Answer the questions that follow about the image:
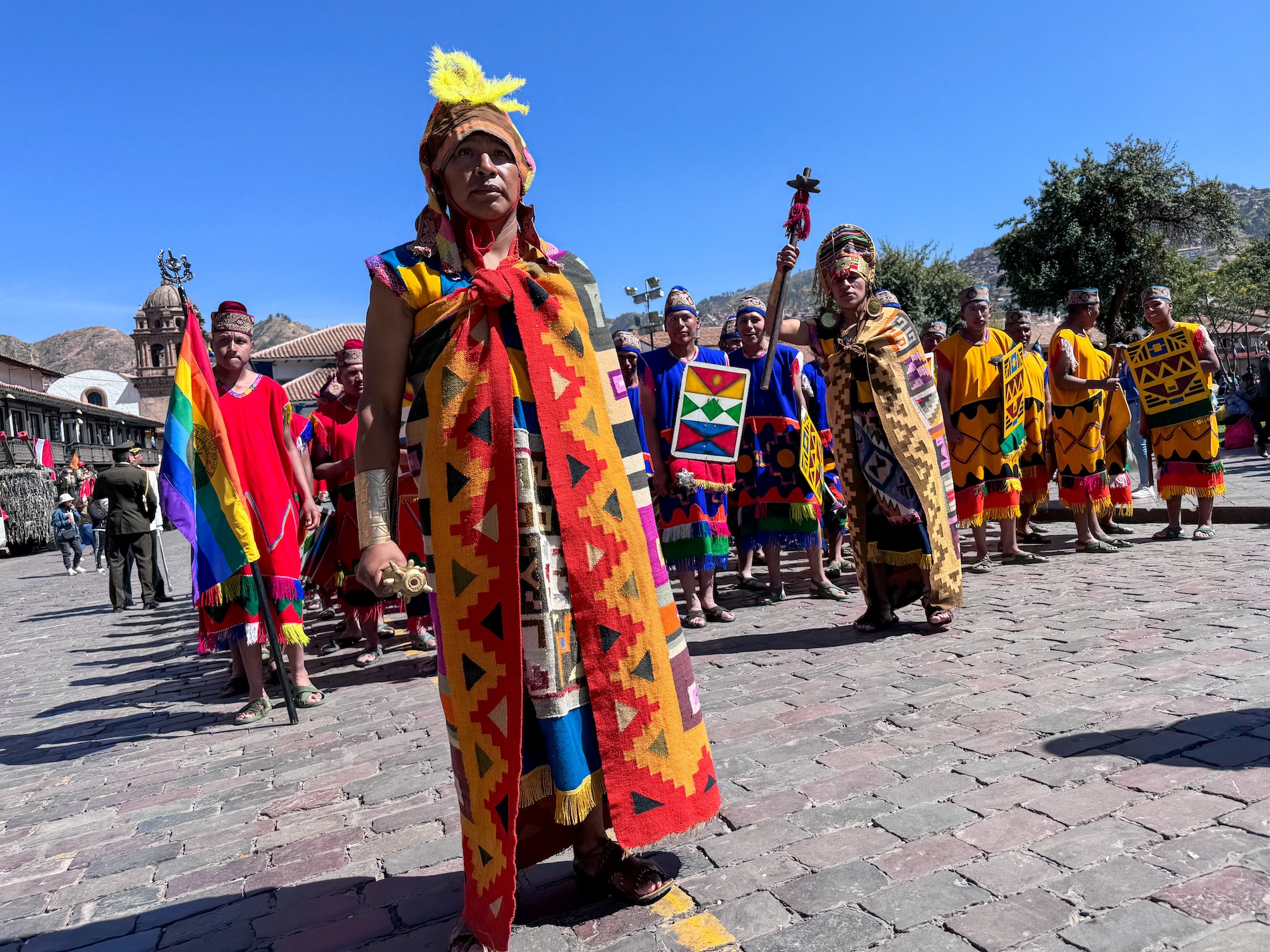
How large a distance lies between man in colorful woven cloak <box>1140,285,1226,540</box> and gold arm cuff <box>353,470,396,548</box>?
8.66 meters

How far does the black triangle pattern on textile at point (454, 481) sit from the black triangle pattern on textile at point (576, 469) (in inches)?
10.7

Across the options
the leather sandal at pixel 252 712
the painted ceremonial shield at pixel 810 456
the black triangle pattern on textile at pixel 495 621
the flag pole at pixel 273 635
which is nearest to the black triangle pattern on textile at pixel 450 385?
the black triangle pattern on textile at pixel 495 621

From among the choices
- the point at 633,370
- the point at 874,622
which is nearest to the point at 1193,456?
the point at 874,622

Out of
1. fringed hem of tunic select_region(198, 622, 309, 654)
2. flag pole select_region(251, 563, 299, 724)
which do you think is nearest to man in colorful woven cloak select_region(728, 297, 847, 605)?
fringed hem of tunic select_region(198, 622, 309, 654)

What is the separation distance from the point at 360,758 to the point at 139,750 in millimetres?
1701

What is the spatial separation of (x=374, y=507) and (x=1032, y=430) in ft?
26.4

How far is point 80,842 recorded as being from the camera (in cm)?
359

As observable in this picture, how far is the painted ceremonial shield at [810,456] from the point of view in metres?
7.33

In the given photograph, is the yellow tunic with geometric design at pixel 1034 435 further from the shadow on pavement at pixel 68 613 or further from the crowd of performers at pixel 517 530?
the shadow on pavement at pixel 68 613

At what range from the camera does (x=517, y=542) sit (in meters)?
2.29

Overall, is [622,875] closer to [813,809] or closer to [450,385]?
Result: [813,809]

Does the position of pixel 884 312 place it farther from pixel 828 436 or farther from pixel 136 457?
pixel 136 457

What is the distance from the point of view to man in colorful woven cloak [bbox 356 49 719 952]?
2297mm

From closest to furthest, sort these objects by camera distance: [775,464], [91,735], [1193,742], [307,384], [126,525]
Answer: [1193,742], [91,735], [775,464], [126,525], [307,384]
